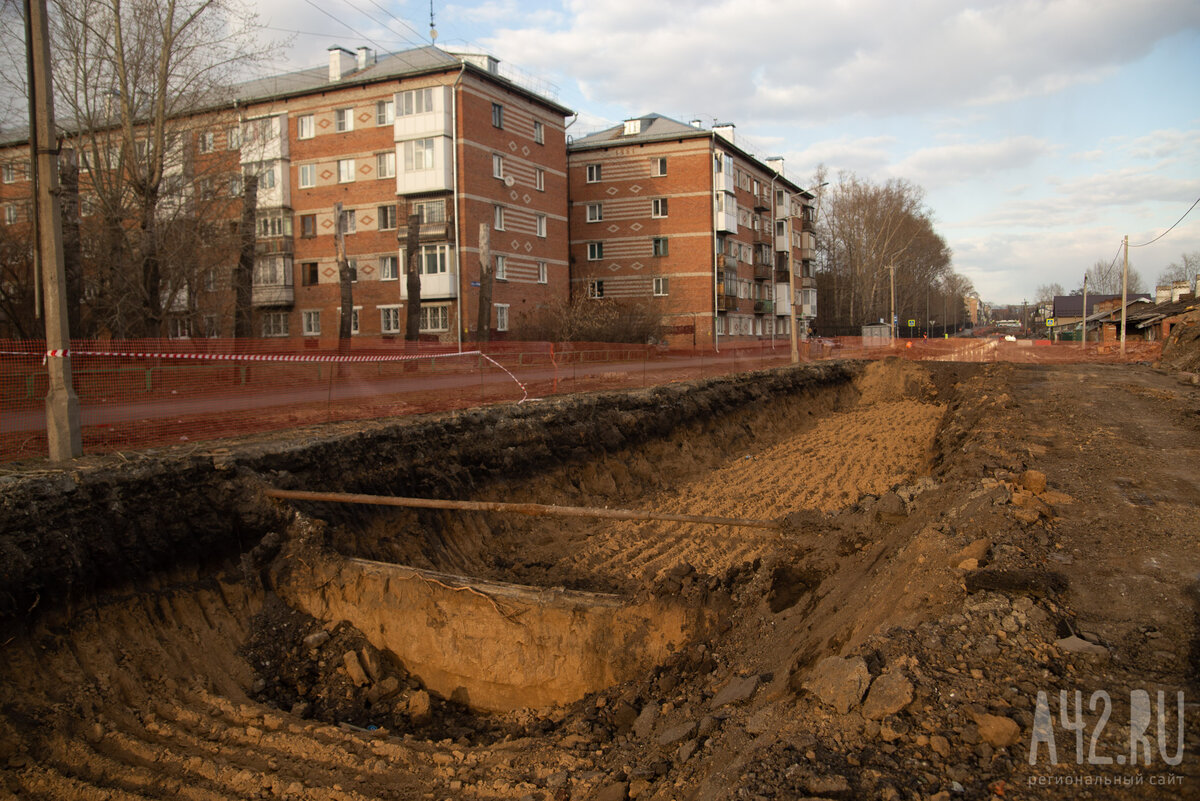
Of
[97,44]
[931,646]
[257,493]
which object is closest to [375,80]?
[97,44]

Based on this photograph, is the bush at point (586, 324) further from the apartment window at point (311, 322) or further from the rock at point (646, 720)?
the rock at point (646, 720)

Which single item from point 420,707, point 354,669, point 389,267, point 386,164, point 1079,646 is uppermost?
point 386,164

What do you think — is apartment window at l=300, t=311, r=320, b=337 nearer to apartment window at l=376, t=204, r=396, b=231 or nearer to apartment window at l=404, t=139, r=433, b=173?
apartment window at l=376, t=204, r=396, b=231

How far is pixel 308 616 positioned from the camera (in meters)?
6.64

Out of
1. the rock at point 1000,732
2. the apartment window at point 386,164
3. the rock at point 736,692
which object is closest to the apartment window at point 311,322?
the apartment window at point 386,164

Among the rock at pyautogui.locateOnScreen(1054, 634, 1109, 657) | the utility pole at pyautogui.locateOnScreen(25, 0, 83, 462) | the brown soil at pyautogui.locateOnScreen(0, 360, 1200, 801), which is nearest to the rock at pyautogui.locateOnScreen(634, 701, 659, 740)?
the brown soil at pyautogui.locateOnScreen(0, 360, 1200, 801)

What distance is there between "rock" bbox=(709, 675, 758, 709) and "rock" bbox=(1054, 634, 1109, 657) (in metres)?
1.58

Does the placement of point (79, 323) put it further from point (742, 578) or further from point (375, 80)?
point (375, 80)

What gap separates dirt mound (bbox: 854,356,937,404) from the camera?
84.9 ft

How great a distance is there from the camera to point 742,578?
628 cm

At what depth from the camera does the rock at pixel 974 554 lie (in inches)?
183

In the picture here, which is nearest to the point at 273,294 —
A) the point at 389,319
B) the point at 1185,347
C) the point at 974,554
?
the point at 389,319

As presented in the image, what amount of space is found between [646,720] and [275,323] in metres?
36.1

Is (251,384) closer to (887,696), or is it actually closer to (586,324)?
(887,696)
